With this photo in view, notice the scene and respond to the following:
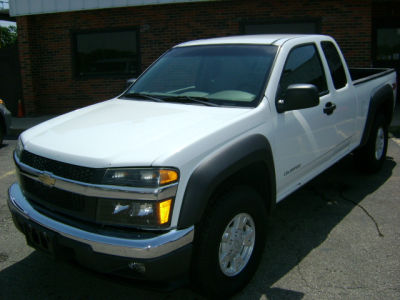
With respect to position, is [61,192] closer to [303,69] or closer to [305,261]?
[305,261]

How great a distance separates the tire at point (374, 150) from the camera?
225 inches

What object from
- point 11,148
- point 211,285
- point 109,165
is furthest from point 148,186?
point 11,148

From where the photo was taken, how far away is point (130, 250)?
2496 millimetres

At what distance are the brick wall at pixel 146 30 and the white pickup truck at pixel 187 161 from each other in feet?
23.5

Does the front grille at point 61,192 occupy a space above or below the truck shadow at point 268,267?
above

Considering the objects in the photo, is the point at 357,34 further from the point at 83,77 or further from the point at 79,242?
the point at 79,242

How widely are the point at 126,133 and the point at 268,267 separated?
160 cm

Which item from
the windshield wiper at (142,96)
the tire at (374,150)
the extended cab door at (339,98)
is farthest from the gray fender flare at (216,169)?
the tire at (374,150)

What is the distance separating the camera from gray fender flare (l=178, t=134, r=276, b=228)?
2607mm

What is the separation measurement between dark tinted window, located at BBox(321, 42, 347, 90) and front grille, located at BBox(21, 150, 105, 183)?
2.94 meters

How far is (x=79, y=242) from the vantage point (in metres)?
2.63

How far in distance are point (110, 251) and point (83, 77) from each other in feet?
35.9

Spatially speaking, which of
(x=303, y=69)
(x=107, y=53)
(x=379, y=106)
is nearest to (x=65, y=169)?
(x=303, y=69)

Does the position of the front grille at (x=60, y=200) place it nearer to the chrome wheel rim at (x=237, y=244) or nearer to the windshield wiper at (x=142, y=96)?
the chrome wheel rim at (x=237, y=244)
